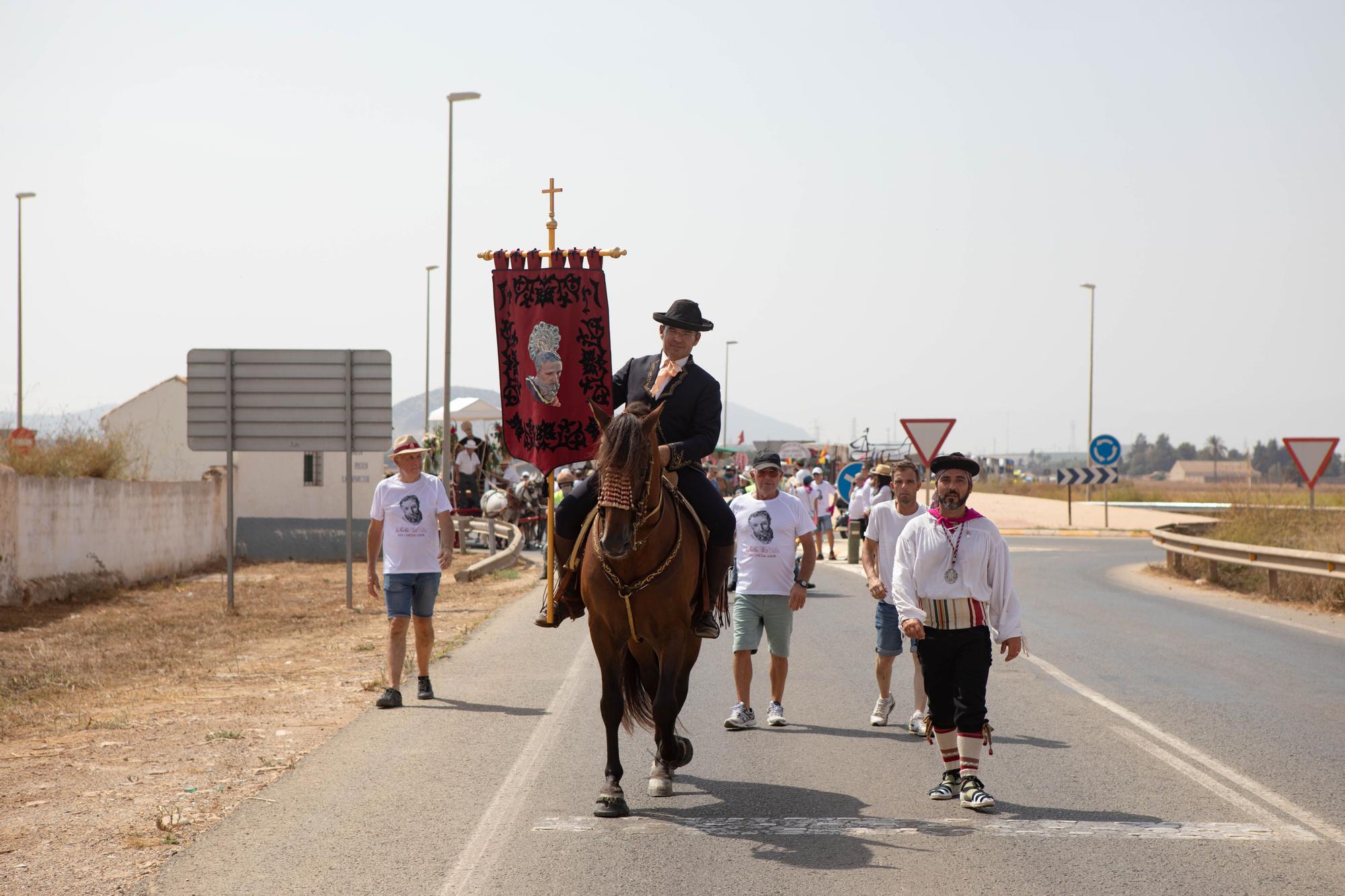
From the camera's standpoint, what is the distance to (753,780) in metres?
7.63

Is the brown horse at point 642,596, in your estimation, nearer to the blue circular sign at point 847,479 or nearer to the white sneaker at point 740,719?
the white sneaker at point 740,719

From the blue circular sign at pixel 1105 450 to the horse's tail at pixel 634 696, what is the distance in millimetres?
34182

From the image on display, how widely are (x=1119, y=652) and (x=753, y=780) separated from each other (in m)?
7.08

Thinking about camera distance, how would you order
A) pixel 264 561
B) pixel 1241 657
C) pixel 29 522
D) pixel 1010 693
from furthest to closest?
1. pixel 264 561
2. pixel 29 522
3. pixel 1241 657
4. pixel 1010 693

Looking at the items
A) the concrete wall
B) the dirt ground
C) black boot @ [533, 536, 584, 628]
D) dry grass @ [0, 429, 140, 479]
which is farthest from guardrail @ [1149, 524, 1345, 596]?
dry grass @ [0, 429, 140, 479]

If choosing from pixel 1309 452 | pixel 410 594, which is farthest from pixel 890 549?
pixel 1309 452

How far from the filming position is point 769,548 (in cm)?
970

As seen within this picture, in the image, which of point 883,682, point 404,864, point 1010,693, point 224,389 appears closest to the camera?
point 404,864

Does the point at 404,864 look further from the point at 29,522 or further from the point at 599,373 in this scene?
the point at 29,522

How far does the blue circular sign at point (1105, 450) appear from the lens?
3950 centimetres

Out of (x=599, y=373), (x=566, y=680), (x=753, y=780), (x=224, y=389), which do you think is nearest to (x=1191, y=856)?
(x=753, y=780)

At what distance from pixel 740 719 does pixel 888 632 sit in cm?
120

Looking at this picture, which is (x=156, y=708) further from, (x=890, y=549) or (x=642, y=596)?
(x=890, y=549)

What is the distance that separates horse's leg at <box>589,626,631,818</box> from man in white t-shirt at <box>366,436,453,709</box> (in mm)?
3434
